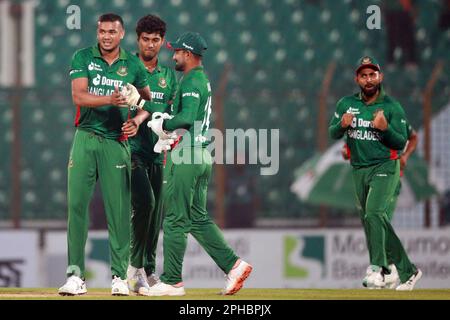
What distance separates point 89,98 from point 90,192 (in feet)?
2.38

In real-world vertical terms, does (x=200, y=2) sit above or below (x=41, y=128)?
above

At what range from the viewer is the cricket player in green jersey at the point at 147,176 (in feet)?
29.6

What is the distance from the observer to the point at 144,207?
9062 millimetres

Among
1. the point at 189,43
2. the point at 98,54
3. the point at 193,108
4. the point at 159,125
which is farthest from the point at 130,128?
the point at 189,43

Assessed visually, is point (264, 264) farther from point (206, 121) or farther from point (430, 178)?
point (206, 121)

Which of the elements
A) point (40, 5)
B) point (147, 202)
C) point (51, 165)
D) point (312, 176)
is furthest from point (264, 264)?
point (40, 5)

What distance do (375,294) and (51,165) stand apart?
8.54 metres

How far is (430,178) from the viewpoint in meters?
14.9

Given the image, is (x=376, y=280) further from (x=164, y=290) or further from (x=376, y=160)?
(x=164, y=290)

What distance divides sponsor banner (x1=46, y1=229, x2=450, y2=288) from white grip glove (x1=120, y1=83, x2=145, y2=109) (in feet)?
18.7

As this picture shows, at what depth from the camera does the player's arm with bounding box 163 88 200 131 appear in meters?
8.30

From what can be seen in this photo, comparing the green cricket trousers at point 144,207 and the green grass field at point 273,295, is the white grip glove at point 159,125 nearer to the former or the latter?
the green cricket trousers at point 144,207

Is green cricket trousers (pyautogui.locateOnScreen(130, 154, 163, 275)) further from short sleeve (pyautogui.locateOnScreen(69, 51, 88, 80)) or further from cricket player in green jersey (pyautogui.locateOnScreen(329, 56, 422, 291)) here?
cricket player in green jersey (pyautogui.locateOnScreen(329, 56, 422, 291))

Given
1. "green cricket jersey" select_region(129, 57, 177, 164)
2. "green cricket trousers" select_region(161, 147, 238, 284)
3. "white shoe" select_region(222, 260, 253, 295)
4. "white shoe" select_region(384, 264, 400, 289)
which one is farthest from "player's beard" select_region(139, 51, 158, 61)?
"white shoe" select_region(384, 264, 400, 289)
